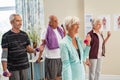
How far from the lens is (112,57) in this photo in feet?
15.1

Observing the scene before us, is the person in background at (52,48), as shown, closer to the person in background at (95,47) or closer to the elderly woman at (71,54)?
the person in background at (95,47)

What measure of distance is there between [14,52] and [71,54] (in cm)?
82

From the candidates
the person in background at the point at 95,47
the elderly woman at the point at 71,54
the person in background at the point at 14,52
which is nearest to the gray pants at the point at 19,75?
the person in background at the point at 14,52

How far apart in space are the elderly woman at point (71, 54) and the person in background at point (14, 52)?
0.69 meters

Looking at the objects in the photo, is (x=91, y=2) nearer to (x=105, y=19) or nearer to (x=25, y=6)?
(x=105, y=19)

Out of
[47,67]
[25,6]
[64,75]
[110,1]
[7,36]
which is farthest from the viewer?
[25,6]

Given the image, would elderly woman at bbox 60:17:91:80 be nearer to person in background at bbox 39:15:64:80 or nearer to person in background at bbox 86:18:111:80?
person in background at bbox 39:15:64:80

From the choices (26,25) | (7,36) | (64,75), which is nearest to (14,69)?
(7,36)

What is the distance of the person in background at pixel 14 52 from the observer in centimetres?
269

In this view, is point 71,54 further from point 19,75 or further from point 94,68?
point 94,68

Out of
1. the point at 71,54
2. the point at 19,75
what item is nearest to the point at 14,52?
the point at 19,75

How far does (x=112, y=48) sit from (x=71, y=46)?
2458mm

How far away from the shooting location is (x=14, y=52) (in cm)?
273

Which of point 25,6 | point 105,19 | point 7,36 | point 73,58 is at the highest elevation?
point 25,6
